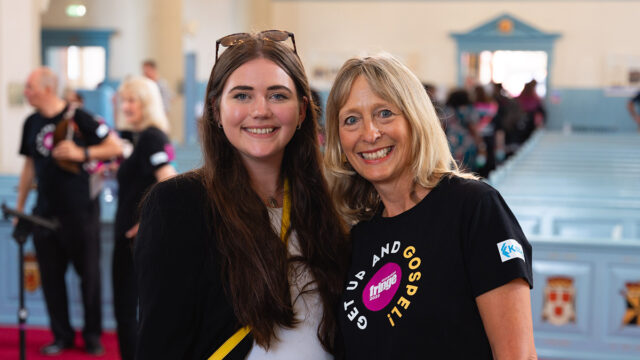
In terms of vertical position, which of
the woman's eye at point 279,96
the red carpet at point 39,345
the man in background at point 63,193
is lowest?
the red carpet at point 39,345

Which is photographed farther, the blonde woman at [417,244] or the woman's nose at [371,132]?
the woman's nose at [371,132]

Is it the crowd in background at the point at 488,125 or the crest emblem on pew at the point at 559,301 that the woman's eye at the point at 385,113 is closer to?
the crest emblem on pew at the point at 559,301

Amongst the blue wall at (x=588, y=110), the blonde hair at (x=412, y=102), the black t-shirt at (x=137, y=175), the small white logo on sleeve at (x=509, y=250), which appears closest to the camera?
the small white logo on sleeve at (x=509, y=250)

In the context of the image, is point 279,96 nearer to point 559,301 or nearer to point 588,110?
point 559,301

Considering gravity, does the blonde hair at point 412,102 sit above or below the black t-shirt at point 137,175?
above

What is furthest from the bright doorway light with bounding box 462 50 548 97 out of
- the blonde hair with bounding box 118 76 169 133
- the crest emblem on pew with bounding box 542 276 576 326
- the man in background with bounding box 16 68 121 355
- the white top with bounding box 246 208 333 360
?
the white top with bounding box 246 208 333 360

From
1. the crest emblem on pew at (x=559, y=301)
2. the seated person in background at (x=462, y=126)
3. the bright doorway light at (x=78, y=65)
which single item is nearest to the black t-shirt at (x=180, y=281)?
the crest emblem on pew at (x=559, y=301)

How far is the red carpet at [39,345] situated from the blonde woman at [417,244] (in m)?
3.52

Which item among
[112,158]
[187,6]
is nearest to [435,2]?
[187,6]

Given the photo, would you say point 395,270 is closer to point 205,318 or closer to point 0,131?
point 205,318

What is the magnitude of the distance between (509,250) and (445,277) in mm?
163

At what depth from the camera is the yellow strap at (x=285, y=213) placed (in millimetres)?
1938

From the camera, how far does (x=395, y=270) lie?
6.15 feet

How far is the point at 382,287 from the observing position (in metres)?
1.88
